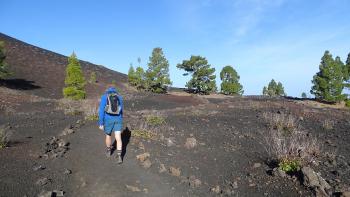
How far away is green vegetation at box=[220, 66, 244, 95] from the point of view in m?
61.4

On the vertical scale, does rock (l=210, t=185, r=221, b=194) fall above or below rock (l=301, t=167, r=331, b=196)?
below

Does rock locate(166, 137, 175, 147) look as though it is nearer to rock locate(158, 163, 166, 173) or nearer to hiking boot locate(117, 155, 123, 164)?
rock locate(158, 163, 166, 173)

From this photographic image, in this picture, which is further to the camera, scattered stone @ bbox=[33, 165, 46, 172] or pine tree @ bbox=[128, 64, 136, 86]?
pine tree @ bbox=[128, 64, 136, 86]

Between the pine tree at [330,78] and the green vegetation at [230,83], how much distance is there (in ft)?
45.4

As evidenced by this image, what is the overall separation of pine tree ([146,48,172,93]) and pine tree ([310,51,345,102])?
2062 cm

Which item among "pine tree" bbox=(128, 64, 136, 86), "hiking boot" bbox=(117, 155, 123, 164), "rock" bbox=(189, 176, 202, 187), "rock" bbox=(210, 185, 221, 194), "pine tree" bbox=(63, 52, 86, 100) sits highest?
"pine tree" bbox=(128, 64, 136, 86)

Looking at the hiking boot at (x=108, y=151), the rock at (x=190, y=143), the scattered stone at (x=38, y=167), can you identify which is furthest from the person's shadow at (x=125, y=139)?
the scattered stone at (x=38, y=167)

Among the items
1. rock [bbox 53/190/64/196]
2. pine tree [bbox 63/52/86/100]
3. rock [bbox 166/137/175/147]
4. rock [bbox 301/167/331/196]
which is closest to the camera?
rock [bbox 53/190/64/196]

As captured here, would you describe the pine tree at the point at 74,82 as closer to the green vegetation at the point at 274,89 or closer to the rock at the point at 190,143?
the rock at the point at 190,143

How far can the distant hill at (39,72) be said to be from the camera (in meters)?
44.0

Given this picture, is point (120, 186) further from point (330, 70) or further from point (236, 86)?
point (236, 86)

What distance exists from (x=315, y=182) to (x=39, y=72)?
167 ft

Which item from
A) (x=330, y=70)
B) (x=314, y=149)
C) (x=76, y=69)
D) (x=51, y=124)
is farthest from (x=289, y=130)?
(x=330, y=70)

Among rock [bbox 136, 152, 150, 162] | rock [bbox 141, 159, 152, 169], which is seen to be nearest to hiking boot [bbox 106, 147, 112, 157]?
rock [bbox 136, 152, 150, 162]
